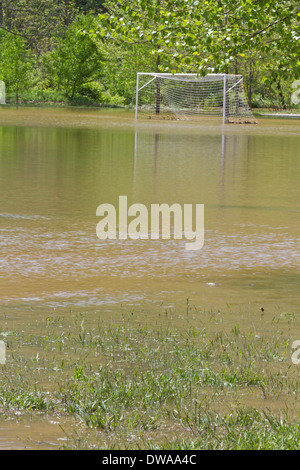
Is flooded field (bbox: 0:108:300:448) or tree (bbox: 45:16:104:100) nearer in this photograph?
flooded field (bbox: 0:108:300:448)

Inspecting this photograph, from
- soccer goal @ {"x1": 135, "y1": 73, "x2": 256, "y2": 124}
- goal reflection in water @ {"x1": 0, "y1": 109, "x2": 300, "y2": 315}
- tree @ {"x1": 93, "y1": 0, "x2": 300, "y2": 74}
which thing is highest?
tree @ {"x1": 93, "y1": 0, "x2": 300, "y2": 74}

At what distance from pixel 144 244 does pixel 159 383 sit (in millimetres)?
5577

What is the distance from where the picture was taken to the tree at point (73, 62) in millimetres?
63000

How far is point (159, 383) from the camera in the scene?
15.6ft

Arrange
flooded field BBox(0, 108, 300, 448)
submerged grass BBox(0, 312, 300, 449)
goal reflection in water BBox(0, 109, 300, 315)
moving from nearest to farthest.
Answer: submerged grass BBox(0, 312, 300, 449) → flooded field BBox(0, 108, 300, 448) → goal reflection in water BBox(0, 109, 300, 315)

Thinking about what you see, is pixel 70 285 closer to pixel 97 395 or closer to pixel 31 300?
pixel 31 300

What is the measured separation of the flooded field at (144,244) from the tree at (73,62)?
4117cm

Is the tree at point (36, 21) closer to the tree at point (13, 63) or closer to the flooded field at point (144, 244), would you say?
the tree at point (13, 63)

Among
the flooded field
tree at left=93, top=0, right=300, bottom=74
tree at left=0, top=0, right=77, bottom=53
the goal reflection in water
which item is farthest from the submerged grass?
tree at left=0, top=0, right=77, bottom=53

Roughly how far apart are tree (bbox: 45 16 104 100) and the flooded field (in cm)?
4117

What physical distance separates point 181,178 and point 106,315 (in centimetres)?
1059

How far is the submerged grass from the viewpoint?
4.07 metres

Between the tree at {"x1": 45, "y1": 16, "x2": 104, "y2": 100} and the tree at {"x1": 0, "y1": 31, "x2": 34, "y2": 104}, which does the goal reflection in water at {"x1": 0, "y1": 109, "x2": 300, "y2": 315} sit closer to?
the tree at {"x1": 0, "y1": 31, "x2": 34, "y2": 104}

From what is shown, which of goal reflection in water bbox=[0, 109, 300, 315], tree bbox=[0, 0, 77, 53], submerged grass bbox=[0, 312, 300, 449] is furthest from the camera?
tree bbox=[0, 0, 77, 53]
